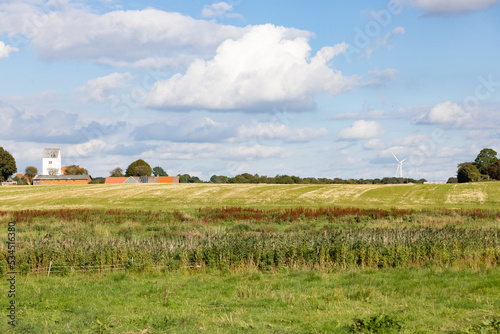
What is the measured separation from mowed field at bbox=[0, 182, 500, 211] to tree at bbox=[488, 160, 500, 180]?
44498 mm

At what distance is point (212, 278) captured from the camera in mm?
17516

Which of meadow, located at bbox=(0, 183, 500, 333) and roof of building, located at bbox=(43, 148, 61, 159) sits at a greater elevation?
roof of building, located at bbox=(43, 148, 61, 159)

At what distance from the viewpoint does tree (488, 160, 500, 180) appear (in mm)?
109938

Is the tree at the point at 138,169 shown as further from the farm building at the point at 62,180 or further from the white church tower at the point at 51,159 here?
the white church tower at the point at 51,159

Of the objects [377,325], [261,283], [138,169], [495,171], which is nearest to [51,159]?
[138,169]

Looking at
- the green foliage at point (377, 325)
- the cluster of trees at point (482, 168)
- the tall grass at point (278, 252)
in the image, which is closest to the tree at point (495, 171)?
the cluster of trees at point (482, 168)

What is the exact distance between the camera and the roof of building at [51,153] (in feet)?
586

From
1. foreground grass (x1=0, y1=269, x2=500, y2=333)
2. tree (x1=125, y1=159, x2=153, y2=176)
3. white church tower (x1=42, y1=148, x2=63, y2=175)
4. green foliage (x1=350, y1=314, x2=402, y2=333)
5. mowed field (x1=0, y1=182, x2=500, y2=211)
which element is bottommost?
foreground grass (x1=0, y1=269, x2=500, y2=333)

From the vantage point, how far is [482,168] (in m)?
116

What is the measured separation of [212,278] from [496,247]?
12.4 meters

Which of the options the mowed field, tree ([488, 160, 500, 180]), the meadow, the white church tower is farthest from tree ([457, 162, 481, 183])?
the white church tower

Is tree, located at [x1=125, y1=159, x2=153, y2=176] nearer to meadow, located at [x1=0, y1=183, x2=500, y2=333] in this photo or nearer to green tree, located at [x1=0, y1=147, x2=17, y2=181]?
green tree, located at [x1=0, y1=147, x2=17, y2=181]

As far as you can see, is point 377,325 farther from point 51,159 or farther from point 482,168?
point 51,159

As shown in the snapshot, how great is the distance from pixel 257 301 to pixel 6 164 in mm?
122866
